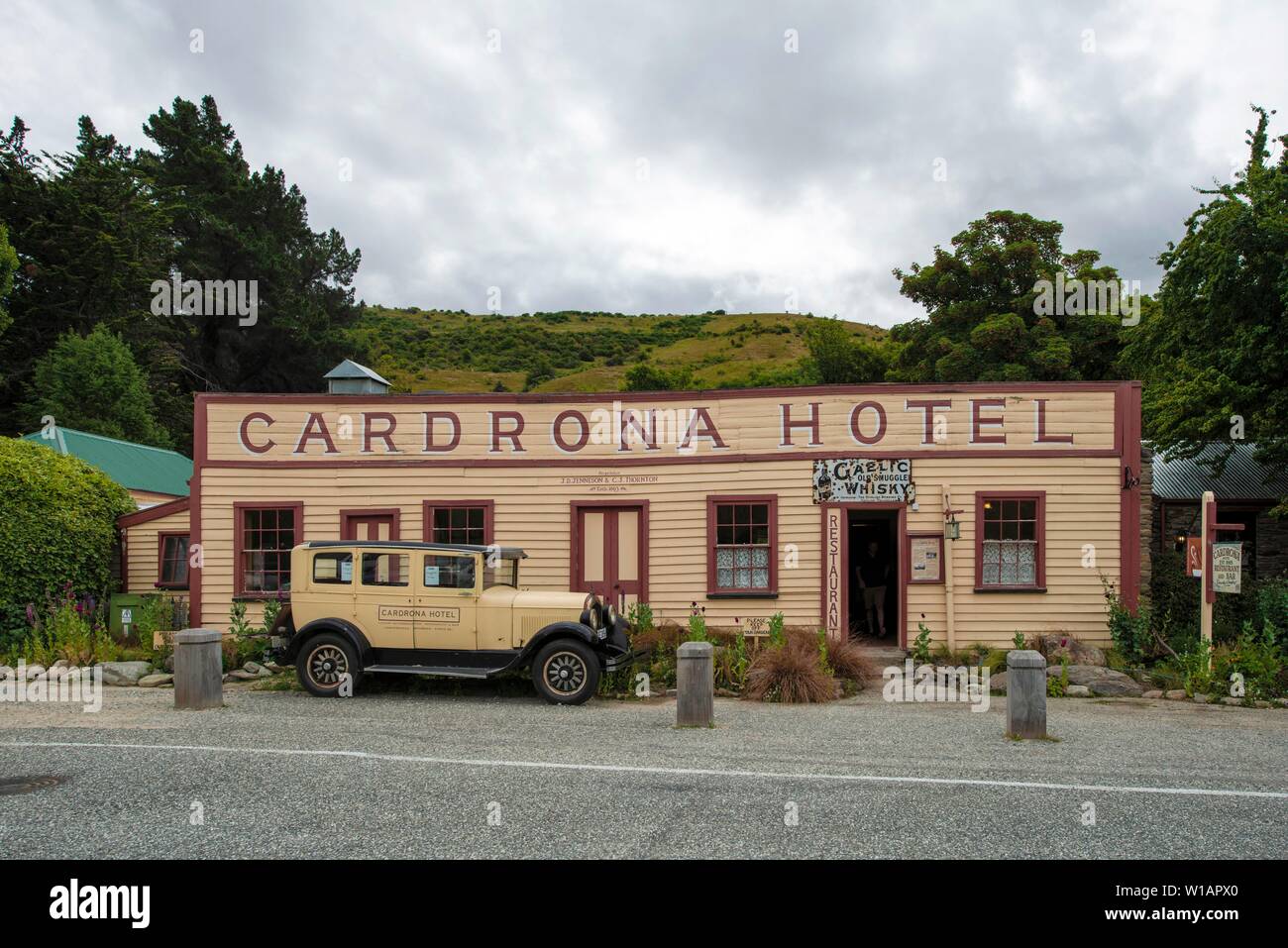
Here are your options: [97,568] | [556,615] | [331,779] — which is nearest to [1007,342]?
[556,615]

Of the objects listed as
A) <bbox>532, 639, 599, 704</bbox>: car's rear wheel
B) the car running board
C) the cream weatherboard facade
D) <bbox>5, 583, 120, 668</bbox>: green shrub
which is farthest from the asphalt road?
the cream weatherboard facade

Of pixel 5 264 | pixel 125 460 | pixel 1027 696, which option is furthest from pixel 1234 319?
pixel 5 264

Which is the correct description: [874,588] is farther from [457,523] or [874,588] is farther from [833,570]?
[457,523]

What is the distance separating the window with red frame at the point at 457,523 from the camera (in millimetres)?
15859

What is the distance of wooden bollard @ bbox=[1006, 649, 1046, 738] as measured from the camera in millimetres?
9422

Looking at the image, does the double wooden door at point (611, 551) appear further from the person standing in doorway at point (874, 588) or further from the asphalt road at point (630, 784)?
the asphalt road at point (630, 784)

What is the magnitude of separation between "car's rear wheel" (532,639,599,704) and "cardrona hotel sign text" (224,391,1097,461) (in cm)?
499

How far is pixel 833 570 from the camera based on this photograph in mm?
15109

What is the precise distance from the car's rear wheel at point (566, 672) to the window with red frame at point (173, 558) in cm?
928

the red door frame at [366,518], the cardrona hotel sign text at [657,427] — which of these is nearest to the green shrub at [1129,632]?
the cardrona hotel sign text at [657,427]

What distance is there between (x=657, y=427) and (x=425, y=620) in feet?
18.3

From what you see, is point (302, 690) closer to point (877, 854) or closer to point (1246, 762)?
point (877, 854)

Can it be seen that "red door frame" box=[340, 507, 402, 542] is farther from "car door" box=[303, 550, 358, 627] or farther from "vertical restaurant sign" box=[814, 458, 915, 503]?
"vertical restaurant sign" box=[814, 458, 915, 503]

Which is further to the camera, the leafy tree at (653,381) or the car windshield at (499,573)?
the leafy tree at (653,381)
